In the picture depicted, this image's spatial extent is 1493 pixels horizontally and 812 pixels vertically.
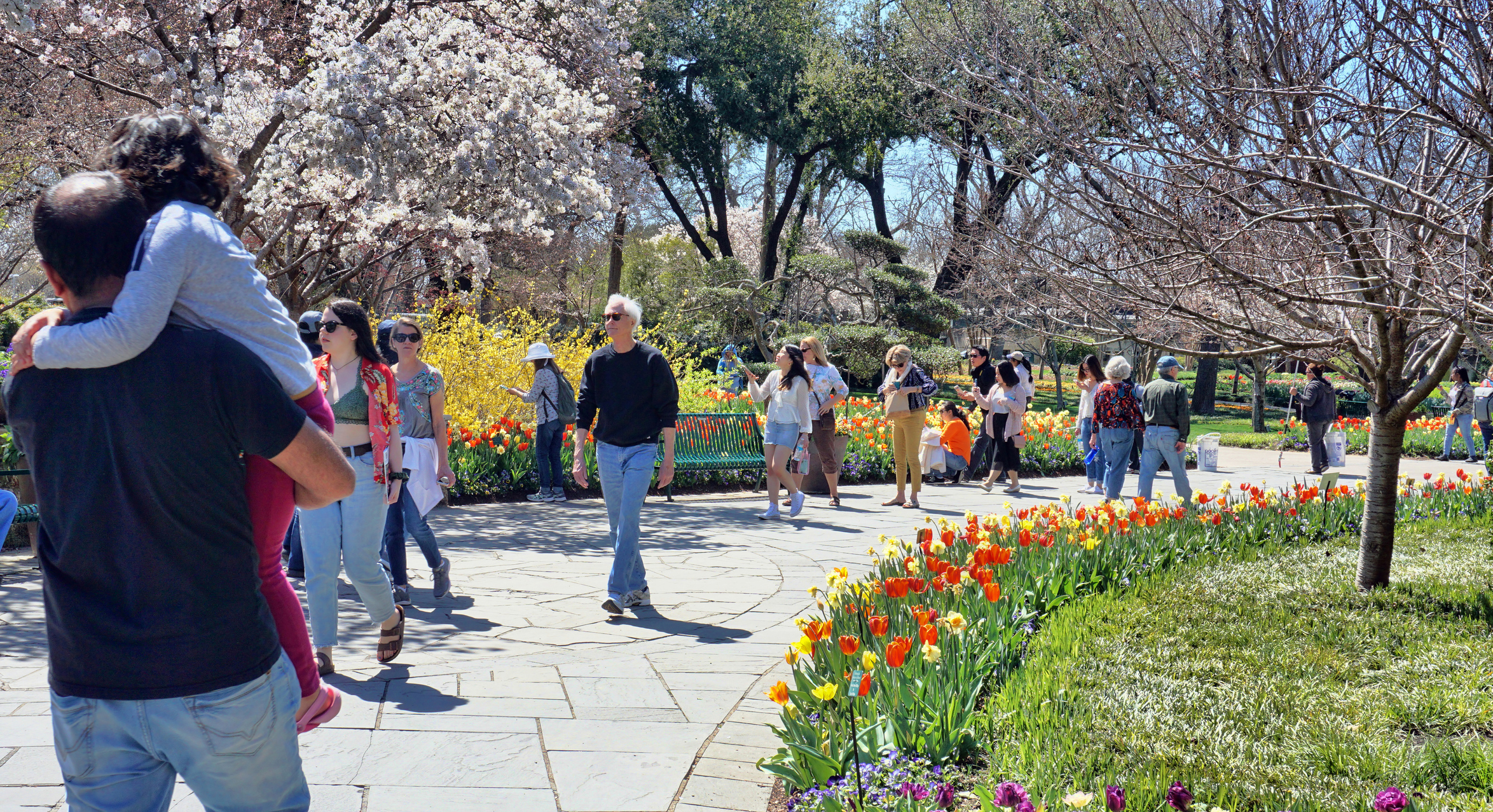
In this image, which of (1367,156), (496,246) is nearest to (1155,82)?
A: (1367,156)

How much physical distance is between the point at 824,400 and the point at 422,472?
509 centimetres

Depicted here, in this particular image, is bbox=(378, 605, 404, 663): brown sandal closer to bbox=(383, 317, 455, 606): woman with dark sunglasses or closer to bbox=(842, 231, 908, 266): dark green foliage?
bbox=(383, 317, 455, 606): woman with dark sunglasses

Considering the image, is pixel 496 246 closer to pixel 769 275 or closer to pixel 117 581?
pixel 769 275

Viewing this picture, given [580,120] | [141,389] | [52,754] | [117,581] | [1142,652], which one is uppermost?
[580,120]

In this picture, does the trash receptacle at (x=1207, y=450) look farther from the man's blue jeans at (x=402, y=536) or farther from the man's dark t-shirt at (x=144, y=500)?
the man's dark t-shirt at (x=144, y=500)

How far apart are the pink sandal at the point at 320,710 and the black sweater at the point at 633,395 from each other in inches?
138

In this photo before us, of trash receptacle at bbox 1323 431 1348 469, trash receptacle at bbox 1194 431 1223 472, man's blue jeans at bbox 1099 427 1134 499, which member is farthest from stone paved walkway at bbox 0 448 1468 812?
trash receptacle at bbox 1323 431 1348 469

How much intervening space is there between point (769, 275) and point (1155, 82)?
25135 millimetres

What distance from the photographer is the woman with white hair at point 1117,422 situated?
953 cm

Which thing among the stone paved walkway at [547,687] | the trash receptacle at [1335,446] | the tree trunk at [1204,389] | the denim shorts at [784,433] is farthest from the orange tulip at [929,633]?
the tree trunk at [1204,389]

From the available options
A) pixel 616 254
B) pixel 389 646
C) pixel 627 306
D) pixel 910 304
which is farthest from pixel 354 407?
pixel 616 254

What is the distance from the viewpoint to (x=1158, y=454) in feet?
31.7

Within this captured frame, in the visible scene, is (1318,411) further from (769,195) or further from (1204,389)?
(769,195)

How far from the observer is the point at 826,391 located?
10344 millimetres
